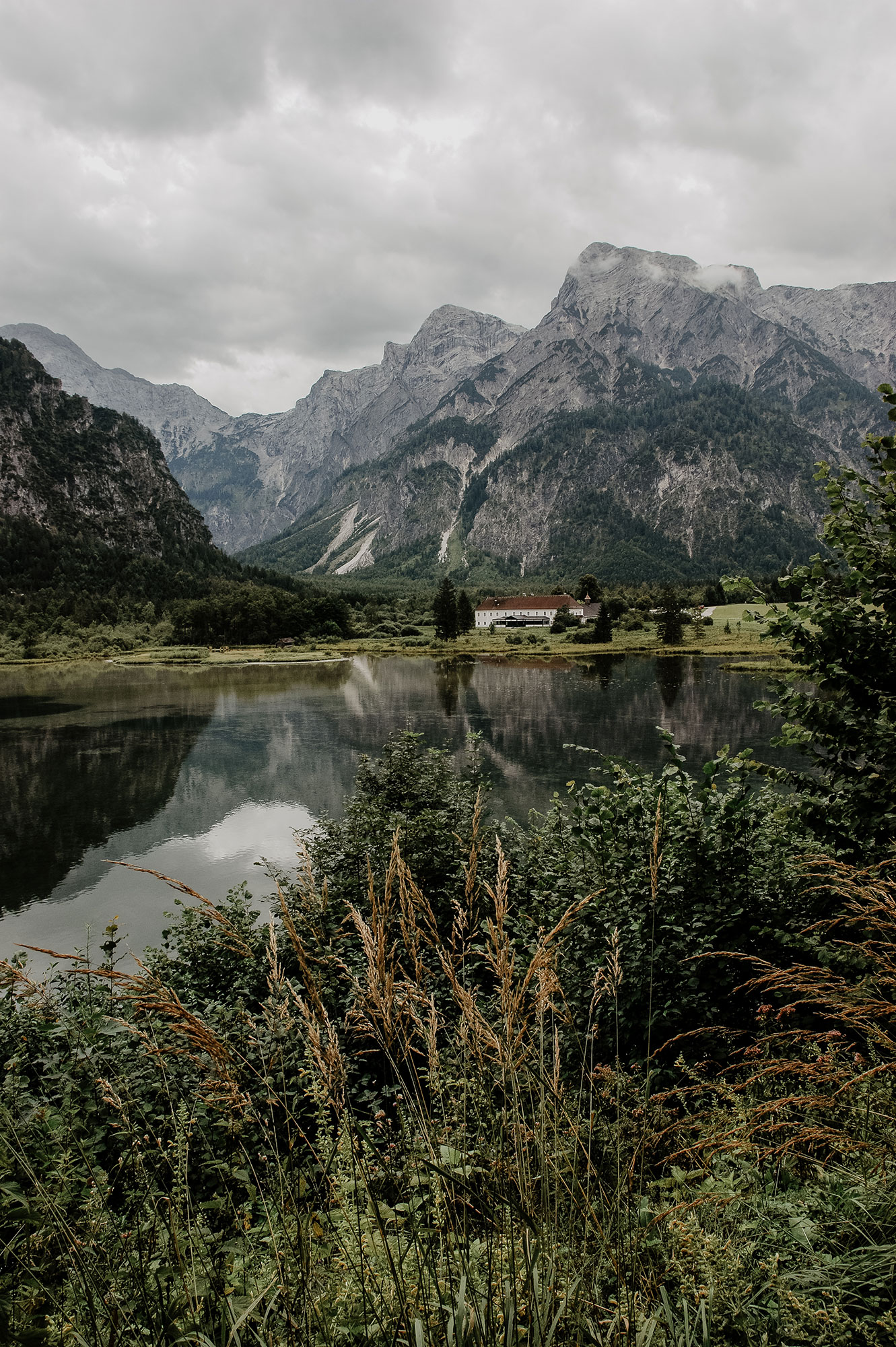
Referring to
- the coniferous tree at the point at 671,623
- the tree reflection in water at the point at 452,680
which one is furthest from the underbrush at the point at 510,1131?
the coniferous tree at the point at 671,623

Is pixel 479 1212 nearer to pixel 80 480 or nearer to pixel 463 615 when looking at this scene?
pixel 463 615

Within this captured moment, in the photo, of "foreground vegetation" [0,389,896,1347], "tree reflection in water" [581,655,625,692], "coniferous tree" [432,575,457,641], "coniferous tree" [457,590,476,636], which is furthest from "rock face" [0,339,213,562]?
"foreground vegetation" [0,389,896,1347]

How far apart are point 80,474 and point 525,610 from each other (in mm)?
130307

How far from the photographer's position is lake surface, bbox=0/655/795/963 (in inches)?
634

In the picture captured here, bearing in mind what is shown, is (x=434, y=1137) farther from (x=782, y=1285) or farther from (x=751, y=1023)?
(x=751, y=1023)

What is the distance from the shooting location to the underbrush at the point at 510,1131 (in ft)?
6.32

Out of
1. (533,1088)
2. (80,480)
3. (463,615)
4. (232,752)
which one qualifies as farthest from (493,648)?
(80,480)

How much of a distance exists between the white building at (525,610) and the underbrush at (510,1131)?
5098 inches

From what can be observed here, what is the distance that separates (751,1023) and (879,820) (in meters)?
1.82

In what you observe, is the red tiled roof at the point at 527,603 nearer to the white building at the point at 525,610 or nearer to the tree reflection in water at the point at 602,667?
the white building at the point at 525,610

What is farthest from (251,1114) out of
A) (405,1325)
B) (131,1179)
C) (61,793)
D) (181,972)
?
(61,793)

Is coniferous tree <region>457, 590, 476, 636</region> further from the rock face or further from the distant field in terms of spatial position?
the rock face

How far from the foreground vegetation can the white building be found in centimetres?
12890

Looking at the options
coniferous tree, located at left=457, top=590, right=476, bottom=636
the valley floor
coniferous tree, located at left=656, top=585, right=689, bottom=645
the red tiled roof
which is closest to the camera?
the valley floor
